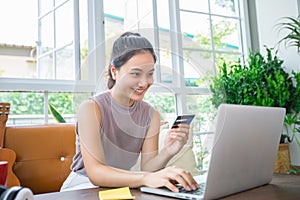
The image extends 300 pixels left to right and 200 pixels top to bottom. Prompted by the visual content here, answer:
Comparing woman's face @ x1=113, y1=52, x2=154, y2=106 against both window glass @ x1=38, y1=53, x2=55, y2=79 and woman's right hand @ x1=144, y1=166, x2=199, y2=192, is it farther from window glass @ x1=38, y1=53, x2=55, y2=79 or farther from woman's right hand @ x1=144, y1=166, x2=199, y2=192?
window glass @ x1=38, y1=53, x2=55, y2=79

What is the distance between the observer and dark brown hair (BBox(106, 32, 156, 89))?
0.77 meters

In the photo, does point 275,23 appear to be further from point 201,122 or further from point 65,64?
point 201,122

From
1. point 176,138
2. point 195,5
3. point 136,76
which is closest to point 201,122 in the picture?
point 176,138

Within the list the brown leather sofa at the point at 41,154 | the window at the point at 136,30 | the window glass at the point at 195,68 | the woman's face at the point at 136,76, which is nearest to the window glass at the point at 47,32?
the window at the point at 136,30

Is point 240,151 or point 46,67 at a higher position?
point 46,67

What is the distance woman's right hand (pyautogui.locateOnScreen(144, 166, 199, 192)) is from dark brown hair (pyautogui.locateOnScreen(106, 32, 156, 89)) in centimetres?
31

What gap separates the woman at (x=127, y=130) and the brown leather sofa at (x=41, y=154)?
0.70m

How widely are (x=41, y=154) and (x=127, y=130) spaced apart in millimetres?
841

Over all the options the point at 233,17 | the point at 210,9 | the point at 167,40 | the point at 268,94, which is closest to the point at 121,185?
the point at 167,40

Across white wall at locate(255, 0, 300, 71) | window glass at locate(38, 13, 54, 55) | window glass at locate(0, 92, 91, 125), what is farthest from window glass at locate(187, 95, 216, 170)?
white wall at locate(255, 0, 300, 71)

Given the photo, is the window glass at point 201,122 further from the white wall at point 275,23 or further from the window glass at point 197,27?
the white wall at point 275,23

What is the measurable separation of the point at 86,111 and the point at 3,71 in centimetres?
141

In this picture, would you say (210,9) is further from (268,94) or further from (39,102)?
(39,102)

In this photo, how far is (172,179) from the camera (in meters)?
0.75
